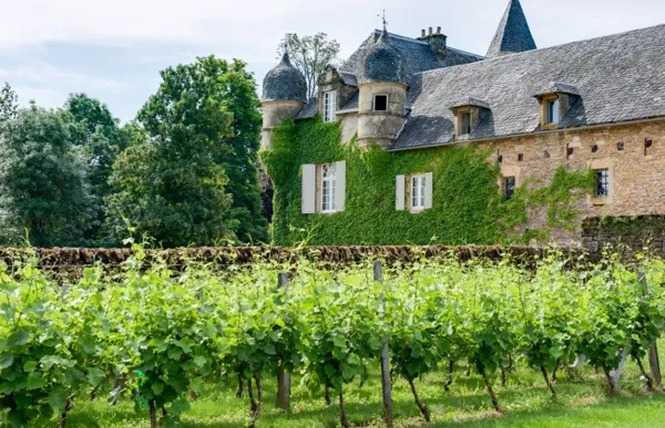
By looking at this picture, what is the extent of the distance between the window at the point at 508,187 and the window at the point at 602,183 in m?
2.56

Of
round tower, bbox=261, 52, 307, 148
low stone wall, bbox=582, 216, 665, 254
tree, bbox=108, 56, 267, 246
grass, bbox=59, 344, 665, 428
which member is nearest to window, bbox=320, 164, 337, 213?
round tower, bbox=261, 52, 307, 148

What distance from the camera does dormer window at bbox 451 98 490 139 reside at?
87.1 ft

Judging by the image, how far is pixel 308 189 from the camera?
31.1m

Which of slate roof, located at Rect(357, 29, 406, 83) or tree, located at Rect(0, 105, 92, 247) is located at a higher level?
slate roof, located at Rect(357, 29, 406, 83)

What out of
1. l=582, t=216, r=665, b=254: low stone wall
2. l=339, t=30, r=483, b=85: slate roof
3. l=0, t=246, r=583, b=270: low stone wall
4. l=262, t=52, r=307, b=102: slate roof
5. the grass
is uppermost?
l=339, t=30, r=483, b=85: slate roof

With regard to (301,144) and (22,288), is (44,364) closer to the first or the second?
(22,288)

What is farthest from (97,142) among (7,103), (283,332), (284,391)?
(283,332)

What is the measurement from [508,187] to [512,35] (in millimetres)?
13355

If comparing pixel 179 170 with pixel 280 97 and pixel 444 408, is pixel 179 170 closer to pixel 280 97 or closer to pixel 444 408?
pixel 280 97

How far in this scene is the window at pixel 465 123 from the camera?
26730 mm

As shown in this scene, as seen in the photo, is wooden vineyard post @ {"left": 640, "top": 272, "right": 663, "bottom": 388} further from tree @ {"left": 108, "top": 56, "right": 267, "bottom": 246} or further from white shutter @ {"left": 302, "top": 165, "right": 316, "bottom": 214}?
tree @ {"left": 108, "top": 56, "right": 267, "bottom": 246}

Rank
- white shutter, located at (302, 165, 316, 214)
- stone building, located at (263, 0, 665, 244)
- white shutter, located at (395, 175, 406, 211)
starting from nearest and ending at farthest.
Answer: stone building, located at (263, 0, 665, 244)
white shutter, located at (395, 175, 406, 211)
white shutter, located at (302, 165, 316, 214)

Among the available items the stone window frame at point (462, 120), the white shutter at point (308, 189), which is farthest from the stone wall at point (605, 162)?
the white shutter at point (308, 189)

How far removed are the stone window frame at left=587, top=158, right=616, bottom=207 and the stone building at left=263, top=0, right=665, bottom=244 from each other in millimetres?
35
